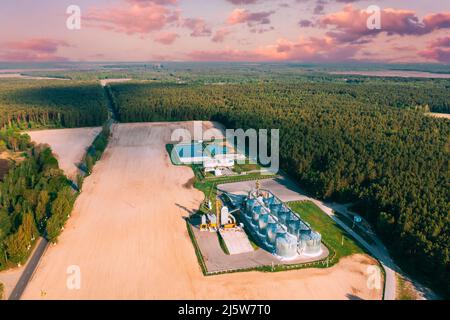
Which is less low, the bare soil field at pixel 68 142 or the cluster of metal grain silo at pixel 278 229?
the bare soil field at pixel 68 142

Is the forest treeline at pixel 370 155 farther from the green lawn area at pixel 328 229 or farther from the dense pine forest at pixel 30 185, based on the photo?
the dense pine forest at pixel 30 185

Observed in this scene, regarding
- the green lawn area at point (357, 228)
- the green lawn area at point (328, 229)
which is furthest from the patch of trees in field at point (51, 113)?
the green lawn area at point (357, 228)

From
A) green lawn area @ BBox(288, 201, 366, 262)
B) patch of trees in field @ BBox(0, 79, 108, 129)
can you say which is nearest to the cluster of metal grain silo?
green lawn area @ BBox(288, 201, 366, 262)

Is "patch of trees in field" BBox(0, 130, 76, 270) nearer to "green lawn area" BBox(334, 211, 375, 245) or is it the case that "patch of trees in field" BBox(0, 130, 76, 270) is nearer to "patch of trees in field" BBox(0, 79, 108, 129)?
"green lawn area" BBox(334, 211, 375, 245)

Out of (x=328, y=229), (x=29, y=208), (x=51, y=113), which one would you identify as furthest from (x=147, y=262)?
(x=51, y=113)

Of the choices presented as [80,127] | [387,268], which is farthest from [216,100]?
[387,268]

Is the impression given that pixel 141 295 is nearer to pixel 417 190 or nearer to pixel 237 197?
pixel 237 197
